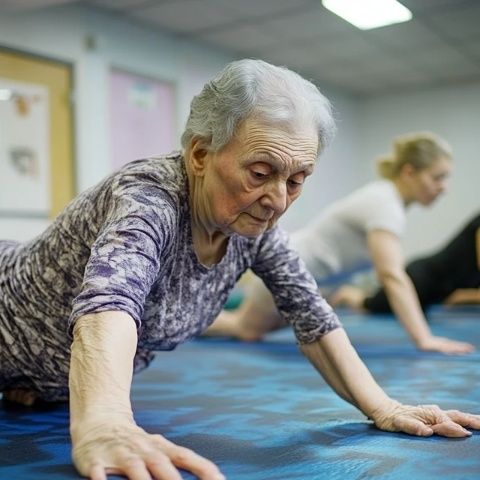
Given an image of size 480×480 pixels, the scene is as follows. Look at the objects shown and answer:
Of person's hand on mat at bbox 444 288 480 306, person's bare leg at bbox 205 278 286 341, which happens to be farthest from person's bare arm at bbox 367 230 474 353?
person's hand on mat at bbox 444 288 480 306

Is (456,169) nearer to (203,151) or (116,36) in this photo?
(116,36)

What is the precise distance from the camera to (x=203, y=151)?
135 centimetres

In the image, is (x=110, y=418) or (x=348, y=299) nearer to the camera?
(x=110, y=418)

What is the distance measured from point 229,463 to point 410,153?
227cm

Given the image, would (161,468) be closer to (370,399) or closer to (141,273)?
(141,273)

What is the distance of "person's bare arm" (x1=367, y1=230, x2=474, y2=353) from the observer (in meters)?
2.85

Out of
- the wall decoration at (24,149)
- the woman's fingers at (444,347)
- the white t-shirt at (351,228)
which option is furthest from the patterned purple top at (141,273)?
the wall decoration at (24,149)

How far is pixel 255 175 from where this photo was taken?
130 centimetres

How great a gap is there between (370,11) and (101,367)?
4719mm

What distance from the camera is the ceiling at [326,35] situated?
16.6 feet

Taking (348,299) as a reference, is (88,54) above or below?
above

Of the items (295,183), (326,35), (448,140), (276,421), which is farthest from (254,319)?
(448,140)

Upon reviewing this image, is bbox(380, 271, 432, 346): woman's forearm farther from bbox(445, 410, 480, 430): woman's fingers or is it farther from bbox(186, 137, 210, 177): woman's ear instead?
bbox(186, 137, 210, 177): woman's ear

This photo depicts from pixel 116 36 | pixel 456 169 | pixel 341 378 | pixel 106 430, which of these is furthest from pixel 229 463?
pixel 456 169
